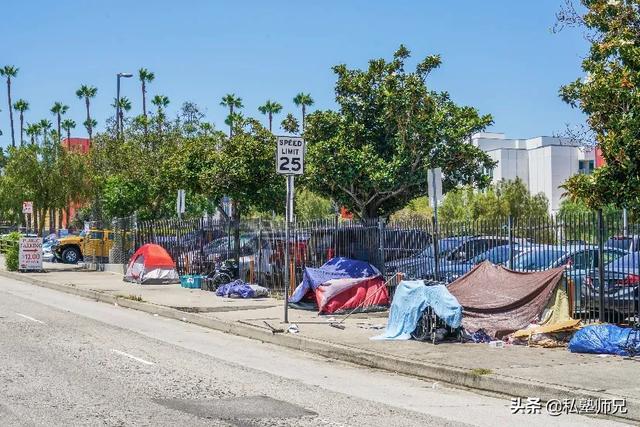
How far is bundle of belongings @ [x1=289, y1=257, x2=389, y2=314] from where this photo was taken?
17922 mm

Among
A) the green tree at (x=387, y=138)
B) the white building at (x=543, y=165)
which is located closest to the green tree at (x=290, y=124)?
the green tree at (x=387, y=138)

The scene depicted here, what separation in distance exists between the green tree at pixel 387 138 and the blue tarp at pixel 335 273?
367 cm

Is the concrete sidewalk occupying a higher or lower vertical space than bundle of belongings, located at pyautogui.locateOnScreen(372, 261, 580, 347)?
lower

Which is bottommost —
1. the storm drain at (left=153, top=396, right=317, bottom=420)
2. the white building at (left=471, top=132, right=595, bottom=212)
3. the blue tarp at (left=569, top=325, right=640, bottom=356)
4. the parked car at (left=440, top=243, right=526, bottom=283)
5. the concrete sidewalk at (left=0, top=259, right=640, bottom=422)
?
the concrete sidewalk at (left=0, top=259, right=640, bottom=422)

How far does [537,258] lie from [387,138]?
8.19 m

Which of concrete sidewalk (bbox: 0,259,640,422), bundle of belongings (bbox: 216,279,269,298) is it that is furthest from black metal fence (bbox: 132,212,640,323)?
concrete sidewalk (bbox: 0,259,640,422)

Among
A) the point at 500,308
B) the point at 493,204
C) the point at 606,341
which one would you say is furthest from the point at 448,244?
the point at 493,204

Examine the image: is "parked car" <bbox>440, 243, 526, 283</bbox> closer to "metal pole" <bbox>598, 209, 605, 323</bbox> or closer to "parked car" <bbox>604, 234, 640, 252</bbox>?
"parked car" <bbox>604, 234, 640, 252</bbox>

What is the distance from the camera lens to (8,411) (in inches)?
320

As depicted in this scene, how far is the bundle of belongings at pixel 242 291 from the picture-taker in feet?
71.2

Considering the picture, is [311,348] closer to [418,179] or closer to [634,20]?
[634,20]

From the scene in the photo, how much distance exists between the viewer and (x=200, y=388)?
9.67 metres

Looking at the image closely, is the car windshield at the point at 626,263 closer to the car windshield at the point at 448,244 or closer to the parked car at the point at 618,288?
the parked car at the point at 618,288

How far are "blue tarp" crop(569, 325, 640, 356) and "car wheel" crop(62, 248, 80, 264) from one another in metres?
32.1
